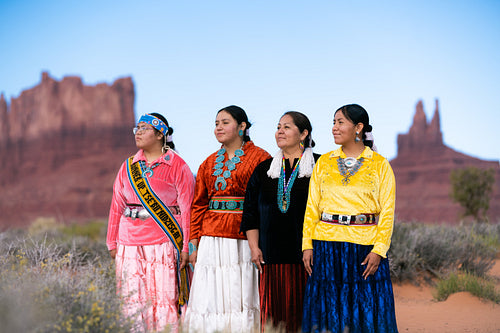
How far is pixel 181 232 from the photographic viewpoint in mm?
5078

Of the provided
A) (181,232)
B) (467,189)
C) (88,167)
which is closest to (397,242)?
(181,232)

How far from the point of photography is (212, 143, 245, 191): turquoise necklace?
473cm

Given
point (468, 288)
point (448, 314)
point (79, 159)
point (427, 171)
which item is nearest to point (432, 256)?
point (468, 288)

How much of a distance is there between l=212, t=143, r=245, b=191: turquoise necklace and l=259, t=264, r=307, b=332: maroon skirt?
0.93m

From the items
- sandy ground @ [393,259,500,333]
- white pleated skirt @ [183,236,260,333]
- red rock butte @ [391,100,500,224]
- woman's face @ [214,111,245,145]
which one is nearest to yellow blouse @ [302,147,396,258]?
white pleated skirt @ [183,236,260,333]

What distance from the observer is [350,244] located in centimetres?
391

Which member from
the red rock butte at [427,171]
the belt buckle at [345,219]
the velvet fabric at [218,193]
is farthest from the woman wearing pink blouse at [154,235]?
the red rock butte at [427,171]

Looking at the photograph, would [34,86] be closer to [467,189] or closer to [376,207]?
[467,189]

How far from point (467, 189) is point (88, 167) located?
145 ft

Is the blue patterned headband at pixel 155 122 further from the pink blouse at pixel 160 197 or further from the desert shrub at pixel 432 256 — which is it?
the desert shrub at pixel 432 256

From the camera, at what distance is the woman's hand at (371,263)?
3795 millimetres

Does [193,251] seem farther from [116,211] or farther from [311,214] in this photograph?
[311,214]

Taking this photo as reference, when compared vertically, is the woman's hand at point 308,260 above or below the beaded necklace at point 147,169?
below

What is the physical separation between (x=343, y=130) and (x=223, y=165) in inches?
50.6
